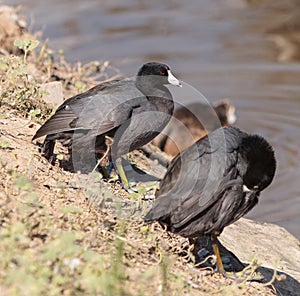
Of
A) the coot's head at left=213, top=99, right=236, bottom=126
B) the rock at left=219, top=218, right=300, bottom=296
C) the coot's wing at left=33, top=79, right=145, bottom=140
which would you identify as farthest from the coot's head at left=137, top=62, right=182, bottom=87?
the coot's head at left=213, top=99, right=236, bottom=126

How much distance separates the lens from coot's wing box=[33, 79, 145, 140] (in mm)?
5777

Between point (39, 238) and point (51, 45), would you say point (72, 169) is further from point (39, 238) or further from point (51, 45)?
point (51, 45)

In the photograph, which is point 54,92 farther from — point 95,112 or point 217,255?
point 217,255

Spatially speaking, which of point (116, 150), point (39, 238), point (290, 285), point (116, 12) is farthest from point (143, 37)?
point (39, 238)

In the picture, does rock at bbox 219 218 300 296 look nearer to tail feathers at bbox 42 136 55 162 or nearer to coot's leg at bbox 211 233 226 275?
coot's leg at bbox 211 233 226 275

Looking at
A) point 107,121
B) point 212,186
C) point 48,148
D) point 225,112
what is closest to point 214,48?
point 225,112

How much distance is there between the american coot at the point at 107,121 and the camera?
5.79 m

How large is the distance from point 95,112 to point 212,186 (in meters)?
1.47

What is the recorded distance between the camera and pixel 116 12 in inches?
617

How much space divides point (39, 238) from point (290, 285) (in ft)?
7.31

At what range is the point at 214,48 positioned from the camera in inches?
536

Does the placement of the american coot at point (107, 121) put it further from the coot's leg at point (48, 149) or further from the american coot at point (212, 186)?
the american coot at point (212, 186)

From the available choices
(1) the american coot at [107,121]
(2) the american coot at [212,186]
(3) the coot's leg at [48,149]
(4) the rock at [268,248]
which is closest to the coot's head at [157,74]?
(1) the american coot at [107,121]

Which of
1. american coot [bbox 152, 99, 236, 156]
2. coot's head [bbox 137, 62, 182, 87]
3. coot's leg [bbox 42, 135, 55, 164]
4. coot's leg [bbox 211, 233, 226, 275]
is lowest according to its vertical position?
american coot [bbox 152, 99, 236, 156]
